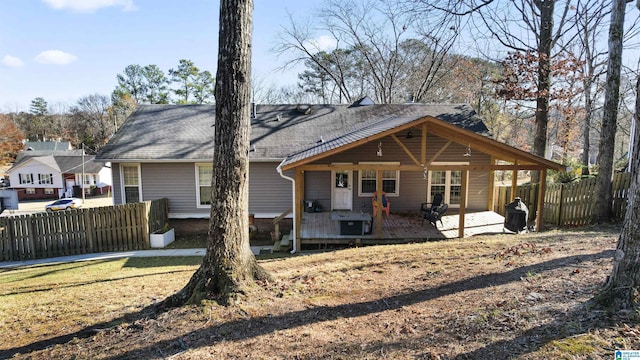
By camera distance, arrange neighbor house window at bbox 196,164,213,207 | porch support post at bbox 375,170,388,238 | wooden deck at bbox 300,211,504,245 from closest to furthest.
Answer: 1. porch support post at bbox 375,170,388,238
2. wooden deck at bbox 300,211,504,245
3. neighbor house window at bbox 196,164,213,207

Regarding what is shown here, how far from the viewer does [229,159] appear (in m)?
4.15

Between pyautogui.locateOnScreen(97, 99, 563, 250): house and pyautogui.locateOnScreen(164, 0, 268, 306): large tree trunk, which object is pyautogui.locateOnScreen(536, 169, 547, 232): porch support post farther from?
pyautogui.locateOnScreen(164, 0, 268, 306): large tree trunk

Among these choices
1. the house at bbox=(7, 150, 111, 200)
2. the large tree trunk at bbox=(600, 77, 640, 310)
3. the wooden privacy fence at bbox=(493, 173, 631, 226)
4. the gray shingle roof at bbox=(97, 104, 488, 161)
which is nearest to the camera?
the large tree trunk at bbox=(600, 77, 640, 310)

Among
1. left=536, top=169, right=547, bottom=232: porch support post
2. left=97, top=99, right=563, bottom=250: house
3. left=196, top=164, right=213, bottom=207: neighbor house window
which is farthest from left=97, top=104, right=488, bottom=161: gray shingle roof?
left=536, top=169, right=547, bottom=232: porch support post

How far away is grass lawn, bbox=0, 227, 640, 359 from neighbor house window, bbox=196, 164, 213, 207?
6498mm

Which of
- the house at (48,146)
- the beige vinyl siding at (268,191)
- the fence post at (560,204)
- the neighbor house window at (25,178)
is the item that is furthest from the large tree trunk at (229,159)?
the house at (48,146)

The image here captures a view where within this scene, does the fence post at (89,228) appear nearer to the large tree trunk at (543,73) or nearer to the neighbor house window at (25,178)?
the large tree trunk at (543,73)

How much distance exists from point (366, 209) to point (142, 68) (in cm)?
4880

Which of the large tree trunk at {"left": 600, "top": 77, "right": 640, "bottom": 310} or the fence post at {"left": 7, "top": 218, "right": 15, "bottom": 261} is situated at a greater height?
the large tree trunk at {"left": 600, "top": 77, "right": 640, "bottom": 310}

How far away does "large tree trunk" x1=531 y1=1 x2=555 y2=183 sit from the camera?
42.3ft

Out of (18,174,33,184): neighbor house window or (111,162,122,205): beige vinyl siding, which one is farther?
(18,174,33,184): neighbor house window

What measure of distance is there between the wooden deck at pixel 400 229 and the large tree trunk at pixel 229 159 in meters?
5.47

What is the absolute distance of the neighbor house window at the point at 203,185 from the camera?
40.7 feet

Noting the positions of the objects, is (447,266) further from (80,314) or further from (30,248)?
(30,248)
